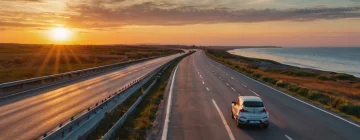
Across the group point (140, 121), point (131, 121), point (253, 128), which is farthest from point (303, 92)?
point (131, 121)

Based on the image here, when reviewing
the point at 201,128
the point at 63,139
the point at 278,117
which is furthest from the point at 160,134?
the point at 278,117

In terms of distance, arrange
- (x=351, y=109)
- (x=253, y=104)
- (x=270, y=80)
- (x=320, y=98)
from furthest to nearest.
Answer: (x=270, y=80), (x=320, y=98), (x=351, y=109), (x=253, y=104)

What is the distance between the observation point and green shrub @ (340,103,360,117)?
69.9 feet

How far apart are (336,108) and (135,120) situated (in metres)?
13.3

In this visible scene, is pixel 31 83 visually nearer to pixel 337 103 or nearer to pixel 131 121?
pixel 131 121

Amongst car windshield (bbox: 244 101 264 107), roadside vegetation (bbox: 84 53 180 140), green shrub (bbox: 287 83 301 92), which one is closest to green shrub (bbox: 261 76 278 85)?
green shrub (bbox: 287 83 301 92)

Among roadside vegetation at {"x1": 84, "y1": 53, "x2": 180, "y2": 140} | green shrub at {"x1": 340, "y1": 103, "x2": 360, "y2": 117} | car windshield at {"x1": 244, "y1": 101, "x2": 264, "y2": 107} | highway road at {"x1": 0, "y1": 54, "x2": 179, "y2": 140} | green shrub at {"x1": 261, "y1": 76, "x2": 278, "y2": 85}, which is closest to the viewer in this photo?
highway road at {"x1": 0, "y1": 54, "x2": 179, "y2": 140}

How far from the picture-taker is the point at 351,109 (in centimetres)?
2173

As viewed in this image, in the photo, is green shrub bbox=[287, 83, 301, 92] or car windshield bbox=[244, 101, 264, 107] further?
green shrub bbox=[287, 83, 301, 92]

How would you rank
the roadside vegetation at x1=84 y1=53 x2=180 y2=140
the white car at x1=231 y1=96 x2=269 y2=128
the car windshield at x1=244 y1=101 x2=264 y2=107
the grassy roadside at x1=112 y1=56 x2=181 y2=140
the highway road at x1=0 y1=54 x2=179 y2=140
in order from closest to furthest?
the highway road at x1=0 y1=54 x2=179 y2=140 < the roadside vegetation at x1=84 y1=53 x2=180 y2=140 < the grassy roadside at x1=112 y1=56 x2=181 y2=140 < the white car at x1=231 y1=96 x2=269 y2=128 < the car windshield at x1=244 y1=101 x2=264 y2=107

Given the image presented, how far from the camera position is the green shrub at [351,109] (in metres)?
21.3

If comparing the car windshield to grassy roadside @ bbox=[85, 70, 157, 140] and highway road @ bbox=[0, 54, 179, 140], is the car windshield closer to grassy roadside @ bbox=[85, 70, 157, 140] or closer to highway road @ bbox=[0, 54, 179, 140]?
grassy roadside @ bbox=[85, 70, 157, 140]

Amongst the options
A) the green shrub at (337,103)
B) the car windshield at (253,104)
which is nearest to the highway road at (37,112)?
the car windshield at (253,104)

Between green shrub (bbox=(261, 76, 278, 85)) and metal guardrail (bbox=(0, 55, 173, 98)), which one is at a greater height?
metal guardrail (bbox=(0, 55, 173, 98))
